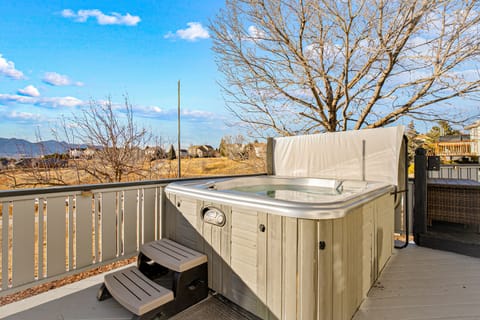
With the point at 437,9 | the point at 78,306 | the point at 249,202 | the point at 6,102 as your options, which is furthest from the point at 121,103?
the point at 437,9

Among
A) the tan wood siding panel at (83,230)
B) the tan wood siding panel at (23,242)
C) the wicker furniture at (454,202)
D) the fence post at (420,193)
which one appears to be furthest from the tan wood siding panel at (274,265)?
the wicker furniture at (454,202)

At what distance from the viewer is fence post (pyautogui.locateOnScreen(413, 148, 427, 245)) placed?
300 cm

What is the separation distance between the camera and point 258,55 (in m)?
5.45

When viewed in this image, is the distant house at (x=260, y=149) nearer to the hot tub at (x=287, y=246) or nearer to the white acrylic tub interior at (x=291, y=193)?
the white acrylic tub interior at (x=291, y=193)

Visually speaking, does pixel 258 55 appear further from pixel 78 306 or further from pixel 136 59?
pixel 78 306

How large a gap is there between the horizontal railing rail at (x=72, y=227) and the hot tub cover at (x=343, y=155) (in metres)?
1.95

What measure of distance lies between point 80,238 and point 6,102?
371 cm

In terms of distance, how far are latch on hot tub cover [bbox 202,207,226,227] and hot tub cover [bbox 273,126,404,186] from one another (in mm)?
2043

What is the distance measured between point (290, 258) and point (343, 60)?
480 cm

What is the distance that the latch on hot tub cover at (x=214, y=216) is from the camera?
1828 mm

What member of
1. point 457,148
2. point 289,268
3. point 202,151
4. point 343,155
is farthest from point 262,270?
point 457,148

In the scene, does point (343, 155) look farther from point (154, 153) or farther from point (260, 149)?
point (154, 153)

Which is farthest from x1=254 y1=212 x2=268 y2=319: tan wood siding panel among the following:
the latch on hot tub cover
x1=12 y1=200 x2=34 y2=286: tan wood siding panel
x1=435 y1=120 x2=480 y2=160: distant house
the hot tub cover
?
x1=435 y1=120 x2=480 y2=160: distant house

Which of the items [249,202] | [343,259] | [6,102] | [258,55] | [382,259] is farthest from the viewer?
[258,55]
